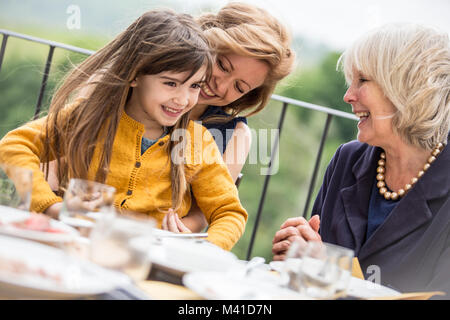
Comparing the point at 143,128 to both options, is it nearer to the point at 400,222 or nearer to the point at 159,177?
the point at 159,177

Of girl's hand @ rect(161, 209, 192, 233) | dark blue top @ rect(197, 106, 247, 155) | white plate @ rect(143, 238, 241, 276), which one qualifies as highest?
white plate @ rect(143, 238, 241, 276)

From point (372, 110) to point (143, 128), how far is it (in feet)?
2.28

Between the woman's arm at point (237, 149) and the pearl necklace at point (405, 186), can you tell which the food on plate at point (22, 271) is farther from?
the woman's arm at point (237, 149)

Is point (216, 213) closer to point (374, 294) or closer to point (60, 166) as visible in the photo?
point (60, 166)

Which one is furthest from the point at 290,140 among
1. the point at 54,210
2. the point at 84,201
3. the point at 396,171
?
the point at 84,201

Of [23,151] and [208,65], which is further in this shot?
[208,65]

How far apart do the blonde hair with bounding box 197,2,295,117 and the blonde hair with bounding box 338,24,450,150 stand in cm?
39

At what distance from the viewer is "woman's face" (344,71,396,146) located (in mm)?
1468

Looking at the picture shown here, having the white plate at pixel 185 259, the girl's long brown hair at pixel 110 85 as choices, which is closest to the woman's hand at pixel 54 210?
the girl's long brown hair at pixel 110 85

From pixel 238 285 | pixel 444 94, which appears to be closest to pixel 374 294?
pixel 238 285

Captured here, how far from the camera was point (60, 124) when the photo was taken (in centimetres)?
140

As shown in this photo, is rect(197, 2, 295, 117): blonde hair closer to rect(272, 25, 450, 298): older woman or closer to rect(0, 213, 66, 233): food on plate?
rect(272, 25, 450, 298): older woman

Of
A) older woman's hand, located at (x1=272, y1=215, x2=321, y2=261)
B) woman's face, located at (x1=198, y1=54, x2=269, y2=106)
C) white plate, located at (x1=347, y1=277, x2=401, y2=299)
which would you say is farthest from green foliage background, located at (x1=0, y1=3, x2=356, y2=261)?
white plate, located at (x1=347, y1=277, x2=401, y2=299)
